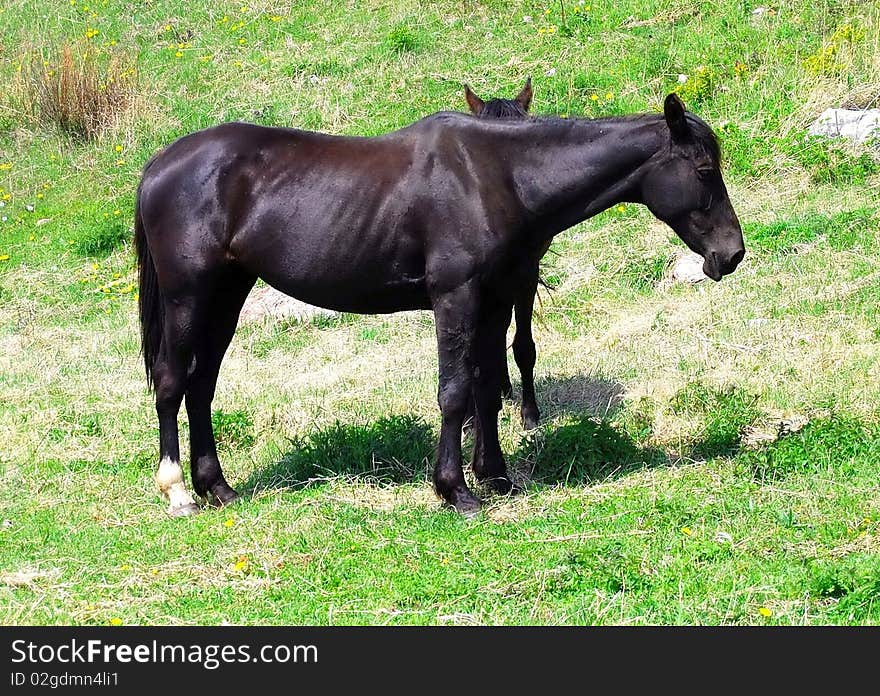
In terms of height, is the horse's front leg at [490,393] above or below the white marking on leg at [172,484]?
above

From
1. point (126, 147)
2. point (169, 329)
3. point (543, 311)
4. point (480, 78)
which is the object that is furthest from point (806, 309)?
point (126, 147)

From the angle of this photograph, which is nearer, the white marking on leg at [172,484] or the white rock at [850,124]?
the white marking on leg at [172,484]

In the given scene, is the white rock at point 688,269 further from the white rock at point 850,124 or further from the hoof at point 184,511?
the hoof at point 184,511

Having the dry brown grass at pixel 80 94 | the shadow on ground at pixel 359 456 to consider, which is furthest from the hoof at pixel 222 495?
the dry brown grass at pixel 80 94

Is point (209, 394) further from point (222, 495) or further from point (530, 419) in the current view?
point (530, 419)

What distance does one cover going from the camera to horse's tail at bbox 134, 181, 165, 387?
286 inches

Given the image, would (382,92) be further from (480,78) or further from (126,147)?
(126,147)

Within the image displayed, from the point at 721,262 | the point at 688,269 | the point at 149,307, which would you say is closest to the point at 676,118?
the point at 721,262

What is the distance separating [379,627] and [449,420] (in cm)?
187

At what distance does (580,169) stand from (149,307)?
9.35 ft

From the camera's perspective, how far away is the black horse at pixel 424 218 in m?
6.45

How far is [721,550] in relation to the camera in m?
5.62

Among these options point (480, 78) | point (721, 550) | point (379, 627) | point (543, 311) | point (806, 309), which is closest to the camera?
point (379, 627)

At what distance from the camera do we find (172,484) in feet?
23.0
